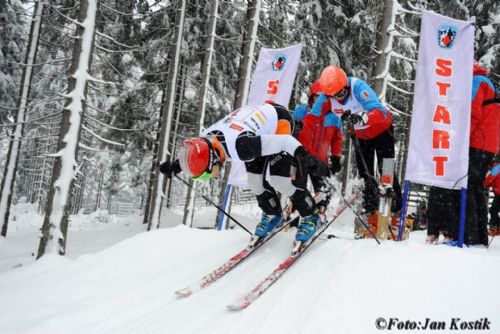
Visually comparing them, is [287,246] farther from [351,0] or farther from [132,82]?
[132,82]

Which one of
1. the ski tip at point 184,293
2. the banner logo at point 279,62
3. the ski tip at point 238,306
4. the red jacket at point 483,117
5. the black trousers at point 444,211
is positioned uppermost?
the banner logo at point 279,62

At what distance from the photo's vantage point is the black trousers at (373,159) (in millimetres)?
5453

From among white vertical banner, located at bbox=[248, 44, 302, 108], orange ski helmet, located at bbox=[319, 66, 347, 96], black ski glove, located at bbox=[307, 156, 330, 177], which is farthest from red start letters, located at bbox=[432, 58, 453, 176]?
white vertical banner, located at bbox=[248, 44, 302, 108]

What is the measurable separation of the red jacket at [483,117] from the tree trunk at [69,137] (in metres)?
7.92

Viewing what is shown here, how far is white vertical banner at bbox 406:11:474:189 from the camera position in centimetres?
523

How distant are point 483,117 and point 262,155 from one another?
3.25 metres

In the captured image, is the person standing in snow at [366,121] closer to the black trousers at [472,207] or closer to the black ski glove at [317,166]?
the black trousers at [472,207]

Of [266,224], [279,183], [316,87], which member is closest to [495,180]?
[316,87]

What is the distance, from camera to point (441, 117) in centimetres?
540

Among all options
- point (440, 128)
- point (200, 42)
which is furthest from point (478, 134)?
point (200, 42)

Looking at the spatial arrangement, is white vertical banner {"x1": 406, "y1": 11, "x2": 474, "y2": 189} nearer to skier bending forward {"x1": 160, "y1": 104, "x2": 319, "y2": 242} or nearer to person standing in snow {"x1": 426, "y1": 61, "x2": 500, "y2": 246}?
person standing in snow {"x1": 426, "y1": 61, "x2": 500, "y2": 246}

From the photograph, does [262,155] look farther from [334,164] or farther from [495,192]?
[495,192]

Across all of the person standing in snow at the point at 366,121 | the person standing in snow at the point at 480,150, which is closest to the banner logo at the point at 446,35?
the person standing in snow at the point at 480,150

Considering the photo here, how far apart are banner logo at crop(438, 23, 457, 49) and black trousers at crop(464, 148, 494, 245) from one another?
1530 mm
